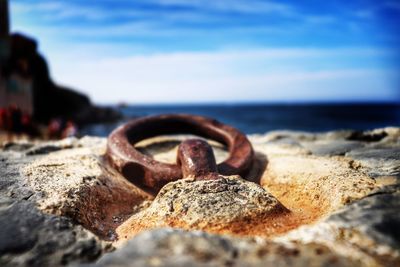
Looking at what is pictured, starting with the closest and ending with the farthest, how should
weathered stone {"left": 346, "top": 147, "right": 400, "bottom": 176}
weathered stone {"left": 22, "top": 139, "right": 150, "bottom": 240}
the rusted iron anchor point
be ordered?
weathered stone {"left": 22, "top": 139, "right": 150, "bottom": 240} → weathered stone {"left": 346, "top": 147, "right": 400, "bottom": 176} → the rusted iron anchor point

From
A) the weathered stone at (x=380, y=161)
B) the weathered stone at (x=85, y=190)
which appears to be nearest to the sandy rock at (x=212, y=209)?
the weathered stone at (x=85, y=190)

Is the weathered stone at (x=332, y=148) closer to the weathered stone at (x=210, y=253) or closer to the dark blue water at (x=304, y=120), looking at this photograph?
the weathered stone at (x=210, y=253)

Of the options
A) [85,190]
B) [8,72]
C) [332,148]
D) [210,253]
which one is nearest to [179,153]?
[85,190]

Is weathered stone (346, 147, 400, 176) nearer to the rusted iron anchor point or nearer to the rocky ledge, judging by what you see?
the rocky ledge

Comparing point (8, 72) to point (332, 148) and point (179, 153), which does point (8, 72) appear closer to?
point (179, 153)

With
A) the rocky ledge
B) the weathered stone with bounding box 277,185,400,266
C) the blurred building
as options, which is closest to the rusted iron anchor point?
the rocky ledge

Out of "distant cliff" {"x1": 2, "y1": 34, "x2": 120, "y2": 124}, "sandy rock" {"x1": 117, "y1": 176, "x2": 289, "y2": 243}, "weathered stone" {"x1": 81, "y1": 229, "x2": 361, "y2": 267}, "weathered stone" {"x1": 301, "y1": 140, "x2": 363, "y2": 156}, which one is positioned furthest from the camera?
"distant cliff" {"x1": 2, "y1": 34, "x2": 120, "y2": 124}
